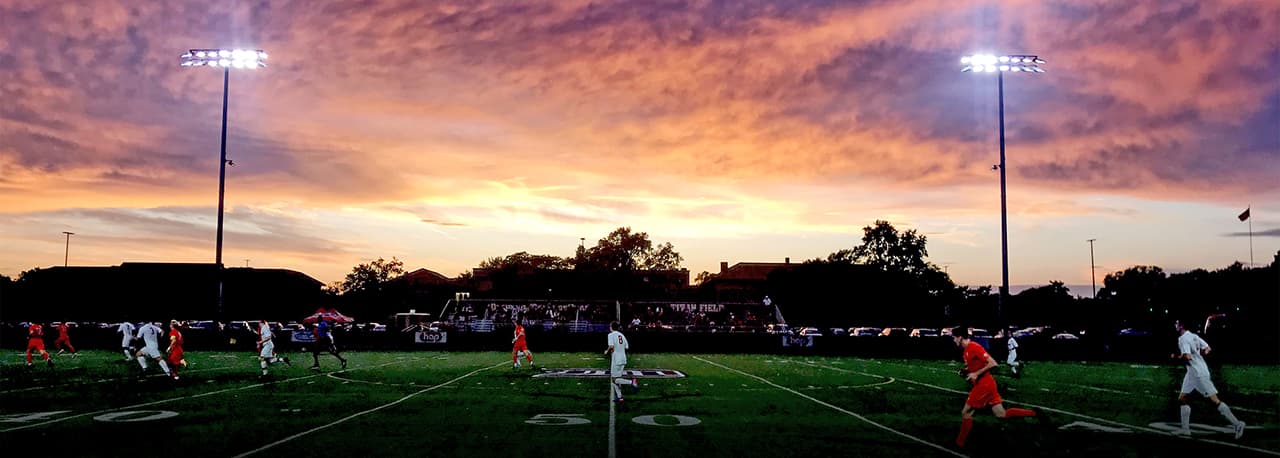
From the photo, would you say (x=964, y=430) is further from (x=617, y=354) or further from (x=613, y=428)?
(x=617, y=354)

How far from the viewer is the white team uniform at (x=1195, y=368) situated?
1470 centimetres

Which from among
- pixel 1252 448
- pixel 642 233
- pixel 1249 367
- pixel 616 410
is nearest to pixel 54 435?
pixel 616 410

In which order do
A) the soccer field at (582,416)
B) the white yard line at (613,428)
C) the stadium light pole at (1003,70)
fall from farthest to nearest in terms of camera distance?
the stadium light pole at (1003,70) < the soccer field at (582,416) < the white yard line at (613,428)

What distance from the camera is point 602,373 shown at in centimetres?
3028

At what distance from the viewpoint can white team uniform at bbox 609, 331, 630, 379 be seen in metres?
20.6

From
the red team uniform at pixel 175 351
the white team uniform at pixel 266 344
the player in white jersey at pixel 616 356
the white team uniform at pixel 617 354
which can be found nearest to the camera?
the player in white jersey at pixel 616 356

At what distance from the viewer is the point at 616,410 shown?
18.0 meters

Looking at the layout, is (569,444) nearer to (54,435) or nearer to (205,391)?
(54,435)

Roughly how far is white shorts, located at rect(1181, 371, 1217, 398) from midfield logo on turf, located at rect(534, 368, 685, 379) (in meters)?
15.5

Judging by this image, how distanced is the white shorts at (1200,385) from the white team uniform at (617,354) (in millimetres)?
10843

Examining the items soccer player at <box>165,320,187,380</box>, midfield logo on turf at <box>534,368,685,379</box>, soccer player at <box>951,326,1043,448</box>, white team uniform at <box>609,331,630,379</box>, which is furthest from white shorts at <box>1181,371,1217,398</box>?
soccer player at <box>165,320,187,380</box>

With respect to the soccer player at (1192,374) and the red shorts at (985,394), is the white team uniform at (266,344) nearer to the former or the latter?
the red shorts at (985,394)

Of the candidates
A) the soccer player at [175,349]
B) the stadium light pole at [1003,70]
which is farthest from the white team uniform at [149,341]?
the stadium light pole at [1003,70]

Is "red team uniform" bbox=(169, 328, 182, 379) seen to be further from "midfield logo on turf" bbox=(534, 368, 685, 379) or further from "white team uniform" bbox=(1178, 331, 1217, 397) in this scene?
"white team uniform" bbox=(1178, 331, 1217, 397)
